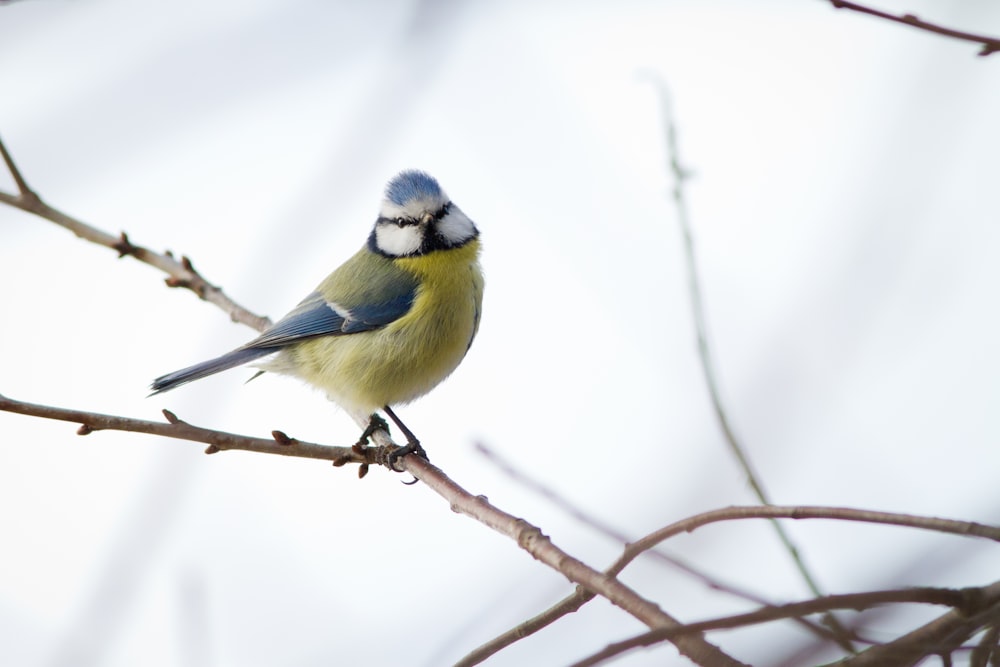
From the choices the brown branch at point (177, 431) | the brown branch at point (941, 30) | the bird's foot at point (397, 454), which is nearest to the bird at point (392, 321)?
the bird's foot at point (397, 454)

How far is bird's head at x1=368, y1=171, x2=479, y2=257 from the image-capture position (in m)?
3.55

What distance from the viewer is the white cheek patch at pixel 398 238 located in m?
3.57

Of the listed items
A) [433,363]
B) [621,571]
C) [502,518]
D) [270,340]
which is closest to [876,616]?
[621,571]

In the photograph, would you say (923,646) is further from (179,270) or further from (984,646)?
(179,270)

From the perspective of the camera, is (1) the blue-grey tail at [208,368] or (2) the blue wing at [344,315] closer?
(1) the blue-grey tail at [208,368]

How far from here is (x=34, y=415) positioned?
1.59 m

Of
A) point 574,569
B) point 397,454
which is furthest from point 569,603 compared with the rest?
point 397,454

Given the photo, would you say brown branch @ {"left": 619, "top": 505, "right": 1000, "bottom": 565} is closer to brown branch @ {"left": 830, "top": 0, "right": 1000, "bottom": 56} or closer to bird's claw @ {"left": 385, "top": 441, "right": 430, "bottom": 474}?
brown branch @ {"left": 830, "top": 0, "right": 1000, "bottom": 56}

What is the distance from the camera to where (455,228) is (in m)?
3.60

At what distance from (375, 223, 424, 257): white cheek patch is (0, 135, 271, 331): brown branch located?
0.56 m

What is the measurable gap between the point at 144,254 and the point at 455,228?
1.13 meters

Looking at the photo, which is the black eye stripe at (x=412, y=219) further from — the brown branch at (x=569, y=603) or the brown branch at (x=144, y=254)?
the brown branch at (x=569, y=603)

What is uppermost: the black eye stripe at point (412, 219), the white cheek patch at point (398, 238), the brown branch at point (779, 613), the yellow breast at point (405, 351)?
the black eye stripe at point (412, 219)

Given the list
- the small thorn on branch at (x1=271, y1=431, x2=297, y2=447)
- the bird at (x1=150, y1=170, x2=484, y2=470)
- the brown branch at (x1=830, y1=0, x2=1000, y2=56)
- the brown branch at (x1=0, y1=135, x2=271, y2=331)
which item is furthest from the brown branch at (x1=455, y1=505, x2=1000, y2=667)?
the brown branch at (x1=0, y1=135, x2=271, y2=331)
